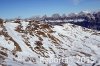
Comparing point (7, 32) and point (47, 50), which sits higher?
point (7, 32)

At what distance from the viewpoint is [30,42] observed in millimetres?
100375

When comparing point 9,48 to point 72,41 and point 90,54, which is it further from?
point 72,41

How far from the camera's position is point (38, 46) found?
98625 millimetres

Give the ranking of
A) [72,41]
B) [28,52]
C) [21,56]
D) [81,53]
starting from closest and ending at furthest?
[21,56] < [28,52] < [81,53] < [72,41]

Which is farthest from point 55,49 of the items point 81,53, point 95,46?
point 95,46

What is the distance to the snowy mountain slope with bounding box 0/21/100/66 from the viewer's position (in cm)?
7962

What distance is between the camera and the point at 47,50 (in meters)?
97.4

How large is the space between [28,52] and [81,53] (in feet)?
98.2

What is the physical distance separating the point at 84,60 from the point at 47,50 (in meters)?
16.5

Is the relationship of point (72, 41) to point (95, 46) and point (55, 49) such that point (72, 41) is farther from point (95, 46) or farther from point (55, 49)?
point (55, 49)

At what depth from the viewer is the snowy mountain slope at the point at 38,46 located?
79625 mm

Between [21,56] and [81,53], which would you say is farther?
[81,53]

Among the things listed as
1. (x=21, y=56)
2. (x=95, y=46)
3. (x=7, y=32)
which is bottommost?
(x=95, y=46)

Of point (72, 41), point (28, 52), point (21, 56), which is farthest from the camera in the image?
point (72, 41)
